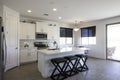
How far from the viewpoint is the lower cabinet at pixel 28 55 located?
5195mm

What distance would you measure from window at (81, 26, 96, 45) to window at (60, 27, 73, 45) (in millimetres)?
1063

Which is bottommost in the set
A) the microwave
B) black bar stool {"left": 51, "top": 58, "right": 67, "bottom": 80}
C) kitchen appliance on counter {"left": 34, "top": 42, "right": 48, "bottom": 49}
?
black bar stool {"left": 51, "top": 58, "right": 67, "bottom": 80}

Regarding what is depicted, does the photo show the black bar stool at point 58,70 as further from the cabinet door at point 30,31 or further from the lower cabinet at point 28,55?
the cabinet door at point 30,31

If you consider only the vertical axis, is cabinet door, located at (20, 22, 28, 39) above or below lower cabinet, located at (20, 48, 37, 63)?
above

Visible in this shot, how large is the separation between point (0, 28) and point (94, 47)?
6.28 metres

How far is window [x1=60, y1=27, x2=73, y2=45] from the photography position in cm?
791

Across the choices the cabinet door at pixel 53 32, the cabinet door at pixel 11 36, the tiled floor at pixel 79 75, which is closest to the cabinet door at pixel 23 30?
the cabinet door at pixel 11 36

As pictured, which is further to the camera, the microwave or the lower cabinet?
the microwave

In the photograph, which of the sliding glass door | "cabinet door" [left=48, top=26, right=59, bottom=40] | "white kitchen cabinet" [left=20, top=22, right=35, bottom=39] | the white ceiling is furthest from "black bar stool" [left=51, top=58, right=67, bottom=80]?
the sliding glass door

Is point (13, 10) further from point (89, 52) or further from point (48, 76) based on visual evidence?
point (89, 52)

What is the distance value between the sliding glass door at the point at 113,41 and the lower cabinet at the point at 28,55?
16.3 feet

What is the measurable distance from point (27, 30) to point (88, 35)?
477 cm

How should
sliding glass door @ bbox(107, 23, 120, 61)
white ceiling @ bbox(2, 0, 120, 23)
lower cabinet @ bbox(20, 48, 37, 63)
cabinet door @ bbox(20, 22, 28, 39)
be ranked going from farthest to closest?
sliding glass door @ bbox(107, 23, 120, 61) → cabinet door @ bbox(20, 22, 28, 39) → lower cabinet @ bbox(20, 48, 37, 63) → white ceiling @ bbox(2, 0, 120, 23)

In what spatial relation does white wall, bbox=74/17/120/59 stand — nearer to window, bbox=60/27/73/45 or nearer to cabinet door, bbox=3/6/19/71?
window, bbox=60/27/73/45
